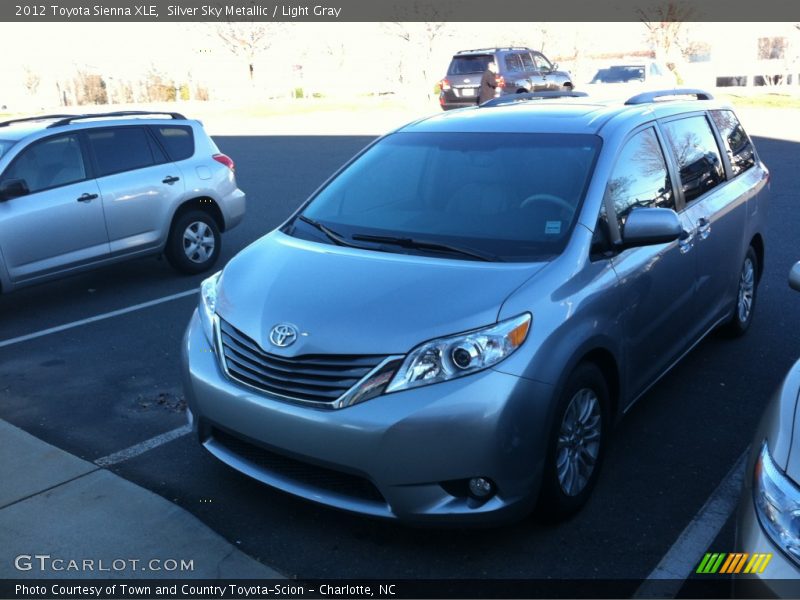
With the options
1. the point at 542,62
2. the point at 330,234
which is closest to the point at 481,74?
the point at 542,62

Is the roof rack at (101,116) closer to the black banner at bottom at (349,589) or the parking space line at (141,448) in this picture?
the parking space line at (141,448)

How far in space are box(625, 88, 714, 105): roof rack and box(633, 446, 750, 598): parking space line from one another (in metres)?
2.29

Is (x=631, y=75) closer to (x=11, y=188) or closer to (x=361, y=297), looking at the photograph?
(x=11, y=188)

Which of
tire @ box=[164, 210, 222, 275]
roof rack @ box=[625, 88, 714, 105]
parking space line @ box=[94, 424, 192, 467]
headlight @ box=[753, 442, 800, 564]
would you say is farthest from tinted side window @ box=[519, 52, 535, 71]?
headlight @ box=[753, 442, 800, 564]

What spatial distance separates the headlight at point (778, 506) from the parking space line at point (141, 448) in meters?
2.93

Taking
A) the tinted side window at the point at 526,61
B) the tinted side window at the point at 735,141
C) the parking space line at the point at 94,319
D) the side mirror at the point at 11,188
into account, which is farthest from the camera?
the tinted side window at the point at 526,61

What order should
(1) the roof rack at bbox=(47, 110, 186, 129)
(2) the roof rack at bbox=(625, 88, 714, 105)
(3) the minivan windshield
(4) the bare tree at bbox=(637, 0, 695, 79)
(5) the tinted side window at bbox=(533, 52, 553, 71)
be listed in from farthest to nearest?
1. (4) the bare tree at bbox=(637, 0, 695, 79)
2. (5) the tinted side window at bbox=(533, 52, 553, 71)
3. (1) the roof rack at bbox=(47, 110, 186, 129)
4. (2) the roof rack at bbox=(625, 88, 714, 105)
5. (3) the minivan windshield

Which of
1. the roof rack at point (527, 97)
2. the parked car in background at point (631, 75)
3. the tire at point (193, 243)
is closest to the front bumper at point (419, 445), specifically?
the roof rack at point (527, 97)

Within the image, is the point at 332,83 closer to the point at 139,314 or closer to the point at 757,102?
the point at 757,102

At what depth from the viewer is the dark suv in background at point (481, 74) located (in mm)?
23719

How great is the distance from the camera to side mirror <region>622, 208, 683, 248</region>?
4000 millimetres

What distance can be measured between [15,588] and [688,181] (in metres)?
4.21

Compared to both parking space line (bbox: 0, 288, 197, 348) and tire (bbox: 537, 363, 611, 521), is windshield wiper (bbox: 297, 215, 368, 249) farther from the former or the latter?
parking space line (bbox: 0, 288, 197, 348)

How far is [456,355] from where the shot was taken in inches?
132
